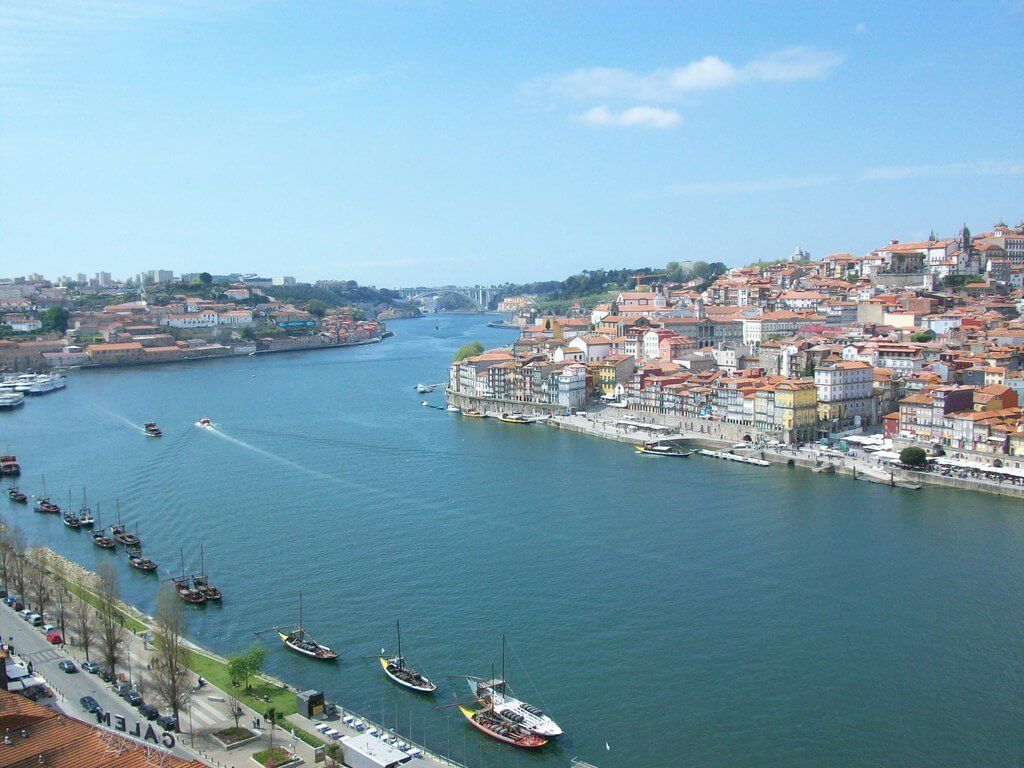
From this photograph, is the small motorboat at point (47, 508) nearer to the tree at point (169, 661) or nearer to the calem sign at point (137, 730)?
the tree at point (169, 661)

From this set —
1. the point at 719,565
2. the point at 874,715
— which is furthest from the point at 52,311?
the point at 874,715

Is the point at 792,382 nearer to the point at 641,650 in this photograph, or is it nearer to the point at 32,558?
the point at 641,650

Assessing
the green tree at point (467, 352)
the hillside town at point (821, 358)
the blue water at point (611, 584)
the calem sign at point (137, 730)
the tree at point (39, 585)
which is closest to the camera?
the calem sign at point (137, 730)

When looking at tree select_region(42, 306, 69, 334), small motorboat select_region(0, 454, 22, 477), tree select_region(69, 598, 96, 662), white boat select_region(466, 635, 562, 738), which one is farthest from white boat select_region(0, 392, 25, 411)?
white boat select_region(466, 635, 562, 738)

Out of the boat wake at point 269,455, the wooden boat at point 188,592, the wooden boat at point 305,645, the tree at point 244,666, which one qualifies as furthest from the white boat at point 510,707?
the boat wake at point 269,455

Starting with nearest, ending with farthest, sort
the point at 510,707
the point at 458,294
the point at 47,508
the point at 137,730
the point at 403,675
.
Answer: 1. the point at 137,730
2. the point at 510,707
3. the point at 403,675
4. the point at 47,508
5. the point at 458,294

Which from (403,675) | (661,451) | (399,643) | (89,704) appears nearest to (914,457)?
(661,451)

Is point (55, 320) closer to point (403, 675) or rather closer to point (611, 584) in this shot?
point (611, 584)
